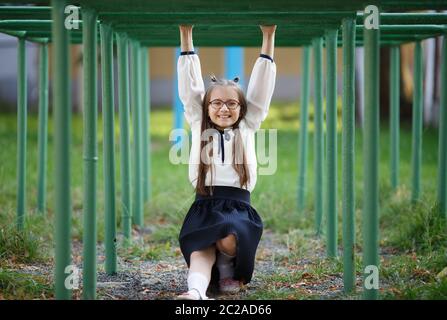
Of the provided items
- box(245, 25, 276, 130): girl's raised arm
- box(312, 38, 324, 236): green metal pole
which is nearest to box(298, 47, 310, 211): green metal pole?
box(312, 38, 324, 236): green metal pole

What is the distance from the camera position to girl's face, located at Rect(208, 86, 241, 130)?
376 centimetres

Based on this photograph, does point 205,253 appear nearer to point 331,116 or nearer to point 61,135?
point 61,135

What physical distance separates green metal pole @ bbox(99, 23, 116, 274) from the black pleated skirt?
0.62m

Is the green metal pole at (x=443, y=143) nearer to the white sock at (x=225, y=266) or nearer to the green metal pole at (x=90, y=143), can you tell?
the white sock at (x=225, y=266)

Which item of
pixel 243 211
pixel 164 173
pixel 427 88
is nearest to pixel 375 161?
pixel 243 211

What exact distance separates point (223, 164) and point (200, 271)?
1.79 ft

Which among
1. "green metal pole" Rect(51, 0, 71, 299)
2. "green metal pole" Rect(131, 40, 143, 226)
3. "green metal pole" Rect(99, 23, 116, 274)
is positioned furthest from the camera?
"green metal pole" Rect(131, 40, 143, 226)

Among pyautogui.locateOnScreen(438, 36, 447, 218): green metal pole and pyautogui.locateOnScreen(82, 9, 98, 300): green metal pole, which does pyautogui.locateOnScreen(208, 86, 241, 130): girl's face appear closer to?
pyautogui.locateOnScreen(82, 9, 98, 300): green metal pole

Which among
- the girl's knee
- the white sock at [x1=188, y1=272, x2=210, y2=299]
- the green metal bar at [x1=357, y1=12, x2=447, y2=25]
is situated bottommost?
the white sock at [x1=188, y1=272, x2=210, y2=299]

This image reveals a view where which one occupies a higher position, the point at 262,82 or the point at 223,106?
the point at 262,82

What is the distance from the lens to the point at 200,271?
358cm

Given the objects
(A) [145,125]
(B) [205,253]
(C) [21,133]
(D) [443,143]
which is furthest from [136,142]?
(B) [205,253]

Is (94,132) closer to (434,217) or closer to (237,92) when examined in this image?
(237,92)

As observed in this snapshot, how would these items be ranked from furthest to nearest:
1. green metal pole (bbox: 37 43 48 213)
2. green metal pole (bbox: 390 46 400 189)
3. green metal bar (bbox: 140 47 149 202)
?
green metal bar (bbox: 140 47 149 202)
green metal pole (bbox: 390 46 400 189)
green metal pole (bbox: 37 43 48 213)
